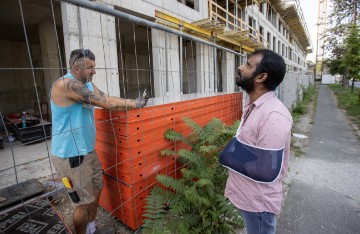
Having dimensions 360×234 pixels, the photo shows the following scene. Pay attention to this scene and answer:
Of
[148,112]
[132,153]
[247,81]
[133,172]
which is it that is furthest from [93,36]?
[247,81]

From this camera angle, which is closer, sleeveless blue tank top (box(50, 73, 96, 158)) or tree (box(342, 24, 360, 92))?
sleeveless blue tank top (box(50, 73, 96, 158))

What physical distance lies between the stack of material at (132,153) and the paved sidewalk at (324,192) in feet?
6.07

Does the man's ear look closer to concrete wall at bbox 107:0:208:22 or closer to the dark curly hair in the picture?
the dark curly hair

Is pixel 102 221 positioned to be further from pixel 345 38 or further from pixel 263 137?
pixel 345 38

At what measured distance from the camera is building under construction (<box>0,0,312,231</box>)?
8.45 ft

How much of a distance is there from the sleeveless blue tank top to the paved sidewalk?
272 centimetres

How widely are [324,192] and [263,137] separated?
10.4 ft

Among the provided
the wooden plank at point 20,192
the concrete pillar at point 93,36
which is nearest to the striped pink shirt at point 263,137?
the wooden plank at point 20,192

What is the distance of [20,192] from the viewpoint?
3.16 m

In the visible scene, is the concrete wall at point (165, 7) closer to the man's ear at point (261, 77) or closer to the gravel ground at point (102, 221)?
the gravel ground at point (102, 221)

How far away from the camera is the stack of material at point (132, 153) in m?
2.51

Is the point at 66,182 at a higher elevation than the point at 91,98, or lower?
lower

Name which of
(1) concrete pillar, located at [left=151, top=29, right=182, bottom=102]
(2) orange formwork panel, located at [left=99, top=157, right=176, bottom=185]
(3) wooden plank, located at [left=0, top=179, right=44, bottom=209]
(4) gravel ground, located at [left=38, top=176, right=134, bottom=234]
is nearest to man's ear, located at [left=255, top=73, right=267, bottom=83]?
(2) orange formwork panel, located at [left=99, top=157, right=176, bottom=185]

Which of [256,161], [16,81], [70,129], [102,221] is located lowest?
[102,221]
